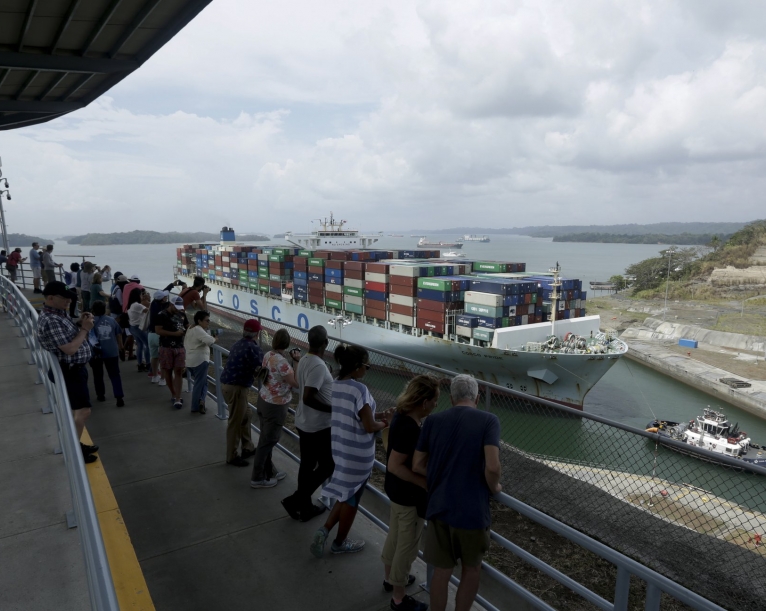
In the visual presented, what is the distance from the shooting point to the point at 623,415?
84.3 feet

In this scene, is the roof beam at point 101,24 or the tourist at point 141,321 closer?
the roof beam at point 101,24

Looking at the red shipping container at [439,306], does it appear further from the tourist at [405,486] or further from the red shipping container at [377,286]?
the tourist at [405,486]

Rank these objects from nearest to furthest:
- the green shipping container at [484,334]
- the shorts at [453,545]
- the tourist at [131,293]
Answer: the shorts at [453,545] → the tourist at [131,293] → the green shipping container at [484,334]

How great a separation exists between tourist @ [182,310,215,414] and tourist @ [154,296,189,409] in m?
0.31

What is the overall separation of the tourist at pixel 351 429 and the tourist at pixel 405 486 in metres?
0.36

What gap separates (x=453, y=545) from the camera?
8.43 feet

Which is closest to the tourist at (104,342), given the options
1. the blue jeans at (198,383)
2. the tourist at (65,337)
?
the blue jeans at (198,383)

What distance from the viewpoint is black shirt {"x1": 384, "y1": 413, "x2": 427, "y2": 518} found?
2.68 metres

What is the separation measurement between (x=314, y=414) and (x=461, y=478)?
1442 millimetres

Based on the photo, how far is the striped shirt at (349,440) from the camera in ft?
10.3

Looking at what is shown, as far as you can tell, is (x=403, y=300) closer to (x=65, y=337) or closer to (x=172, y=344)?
(x=172, y=344)

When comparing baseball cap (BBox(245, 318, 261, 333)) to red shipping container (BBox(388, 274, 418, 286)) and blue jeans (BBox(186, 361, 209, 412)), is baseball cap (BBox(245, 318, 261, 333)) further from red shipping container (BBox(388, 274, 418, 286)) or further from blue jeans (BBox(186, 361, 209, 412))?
red shipping container (BBox(388, 274, 418, 286))

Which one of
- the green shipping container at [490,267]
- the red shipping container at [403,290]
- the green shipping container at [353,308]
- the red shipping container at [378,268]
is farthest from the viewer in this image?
the green shipping container at [490,267]

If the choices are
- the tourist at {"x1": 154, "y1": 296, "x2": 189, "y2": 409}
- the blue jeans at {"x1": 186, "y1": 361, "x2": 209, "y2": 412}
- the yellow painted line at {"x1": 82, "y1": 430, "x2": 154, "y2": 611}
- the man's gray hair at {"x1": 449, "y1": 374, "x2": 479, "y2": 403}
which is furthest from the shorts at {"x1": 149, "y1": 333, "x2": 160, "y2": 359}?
the man's gray hair at {"x1": 449, "y1": 374, "x2": 479, "y2": 403}
